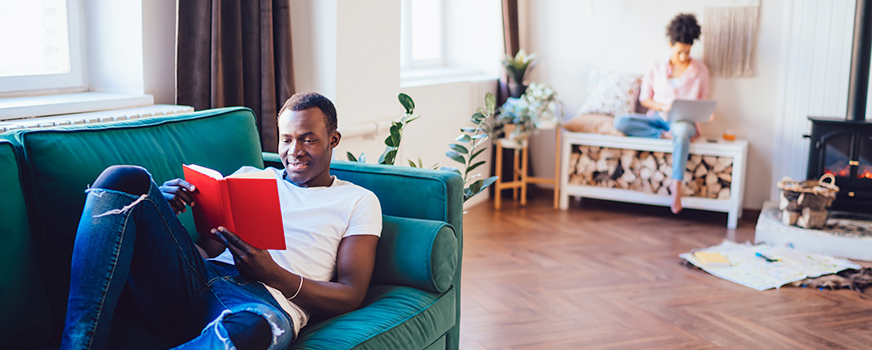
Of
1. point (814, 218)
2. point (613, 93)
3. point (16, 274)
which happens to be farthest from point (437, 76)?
point (16, 274)

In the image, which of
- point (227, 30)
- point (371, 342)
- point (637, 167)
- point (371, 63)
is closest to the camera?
point (371, 342)

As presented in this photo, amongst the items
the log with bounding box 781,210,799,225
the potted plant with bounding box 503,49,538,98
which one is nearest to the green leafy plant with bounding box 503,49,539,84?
the potted plant with bounding box 503,49,538,98

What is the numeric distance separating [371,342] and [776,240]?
9.35 ft

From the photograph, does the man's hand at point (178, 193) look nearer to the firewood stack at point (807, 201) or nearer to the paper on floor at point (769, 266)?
the paper on floor at point (769, 266)

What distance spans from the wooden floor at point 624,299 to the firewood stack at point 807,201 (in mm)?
275

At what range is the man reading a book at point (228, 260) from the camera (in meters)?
1.29

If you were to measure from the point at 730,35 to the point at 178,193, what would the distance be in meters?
Result: 3.69

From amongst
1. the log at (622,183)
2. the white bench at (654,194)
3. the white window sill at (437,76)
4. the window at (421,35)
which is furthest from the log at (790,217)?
the window at (421,35)

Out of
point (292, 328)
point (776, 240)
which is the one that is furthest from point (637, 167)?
point (292, 328)

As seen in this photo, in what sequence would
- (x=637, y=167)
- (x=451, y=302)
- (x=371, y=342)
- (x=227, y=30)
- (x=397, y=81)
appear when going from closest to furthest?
1. (x=371, y=342)
2. (x=451, y=302)
3. (x=227, y=30)
4. (x=397, y=81)
5. (x=637, y=167)

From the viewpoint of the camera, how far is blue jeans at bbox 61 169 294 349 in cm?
128

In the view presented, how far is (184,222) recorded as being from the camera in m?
1.80

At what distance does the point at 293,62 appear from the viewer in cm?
289

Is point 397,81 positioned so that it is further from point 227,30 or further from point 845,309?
point 845,309
